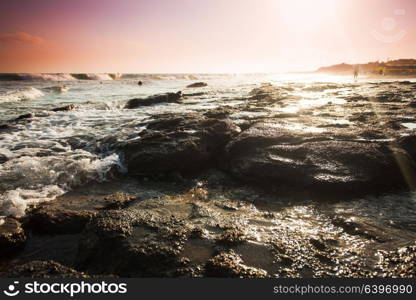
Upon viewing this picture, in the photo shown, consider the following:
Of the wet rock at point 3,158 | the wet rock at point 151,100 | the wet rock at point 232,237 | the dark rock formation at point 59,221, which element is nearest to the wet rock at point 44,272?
the dark rock formation at point 59,221

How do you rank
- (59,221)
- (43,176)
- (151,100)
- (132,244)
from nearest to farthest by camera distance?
1. (132,244)
2. (59,221)
3. (43,176)
4. (151,100)

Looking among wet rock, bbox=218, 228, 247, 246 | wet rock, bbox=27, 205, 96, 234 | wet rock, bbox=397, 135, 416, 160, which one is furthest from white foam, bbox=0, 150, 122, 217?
wet rock, bbox=397, 135, 416, 160

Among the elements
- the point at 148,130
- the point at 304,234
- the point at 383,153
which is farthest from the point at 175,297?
the point at 148,130

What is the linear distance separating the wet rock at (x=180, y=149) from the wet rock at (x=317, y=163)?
0.60 m

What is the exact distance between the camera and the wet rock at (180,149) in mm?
5180

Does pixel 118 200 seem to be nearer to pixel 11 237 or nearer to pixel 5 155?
pixel 11 237

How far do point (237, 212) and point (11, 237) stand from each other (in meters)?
2.59

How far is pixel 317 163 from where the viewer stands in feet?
14.1

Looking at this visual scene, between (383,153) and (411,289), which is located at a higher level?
(383,153)

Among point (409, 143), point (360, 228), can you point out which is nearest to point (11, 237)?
point (360, 228)

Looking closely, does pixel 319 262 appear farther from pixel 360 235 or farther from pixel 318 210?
pixel 318 210

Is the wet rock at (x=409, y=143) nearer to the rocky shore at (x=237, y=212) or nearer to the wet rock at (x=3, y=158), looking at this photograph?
the rocky shore at (x=237, y=212)

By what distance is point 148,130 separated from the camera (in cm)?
767

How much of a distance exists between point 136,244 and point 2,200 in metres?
2.63
